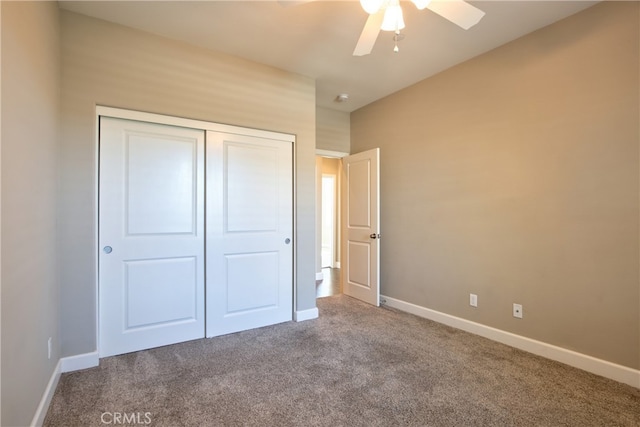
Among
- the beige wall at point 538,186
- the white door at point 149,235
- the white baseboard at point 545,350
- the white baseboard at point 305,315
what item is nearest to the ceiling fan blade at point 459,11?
the beige wall at point 538,186

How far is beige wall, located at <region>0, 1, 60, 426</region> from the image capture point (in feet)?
4.22

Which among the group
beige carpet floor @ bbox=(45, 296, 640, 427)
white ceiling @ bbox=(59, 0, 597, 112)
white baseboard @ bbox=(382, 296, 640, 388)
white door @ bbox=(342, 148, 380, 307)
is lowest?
beige carpet floor @ bbox=(45, 296, 640, 427)

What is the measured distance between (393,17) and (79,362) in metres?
3.22

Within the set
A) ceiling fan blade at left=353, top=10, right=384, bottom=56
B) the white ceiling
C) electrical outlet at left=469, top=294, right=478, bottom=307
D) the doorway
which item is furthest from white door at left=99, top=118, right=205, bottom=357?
the doorway

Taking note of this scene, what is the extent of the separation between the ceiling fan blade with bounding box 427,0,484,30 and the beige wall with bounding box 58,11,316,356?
6.10 feet

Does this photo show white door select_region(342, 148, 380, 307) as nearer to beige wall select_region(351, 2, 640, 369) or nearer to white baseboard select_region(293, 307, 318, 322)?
beige wall select_region(351, 2, 640, 369)

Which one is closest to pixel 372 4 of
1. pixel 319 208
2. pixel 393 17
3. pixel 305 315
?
pixel 393 17

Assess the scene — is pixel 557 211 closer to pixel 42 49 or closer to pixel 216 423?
pixel 216 423

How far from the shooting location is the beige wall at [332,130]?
4375 millimetres

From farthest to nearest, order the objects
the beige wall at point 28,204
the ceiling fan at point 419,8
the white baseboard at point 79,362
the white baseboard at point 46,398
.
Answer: the white baseboard at point 79,362 → the ceiling fan at point 419,8 → the white baseboard at point 46,398 → the beige wall at point 28,204

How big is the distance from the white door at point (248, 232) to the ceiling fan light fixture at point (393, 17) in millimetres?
1691

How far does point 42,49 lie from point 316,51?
202 centimetres

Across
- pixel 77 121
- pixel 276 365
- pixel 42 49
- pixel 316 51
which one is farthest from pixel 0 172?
pixel 316 51

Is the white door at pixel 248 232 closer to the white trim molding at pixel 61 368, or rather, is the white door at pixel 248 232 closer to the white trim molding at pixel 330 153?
the white trim molding at pixel 61 368
